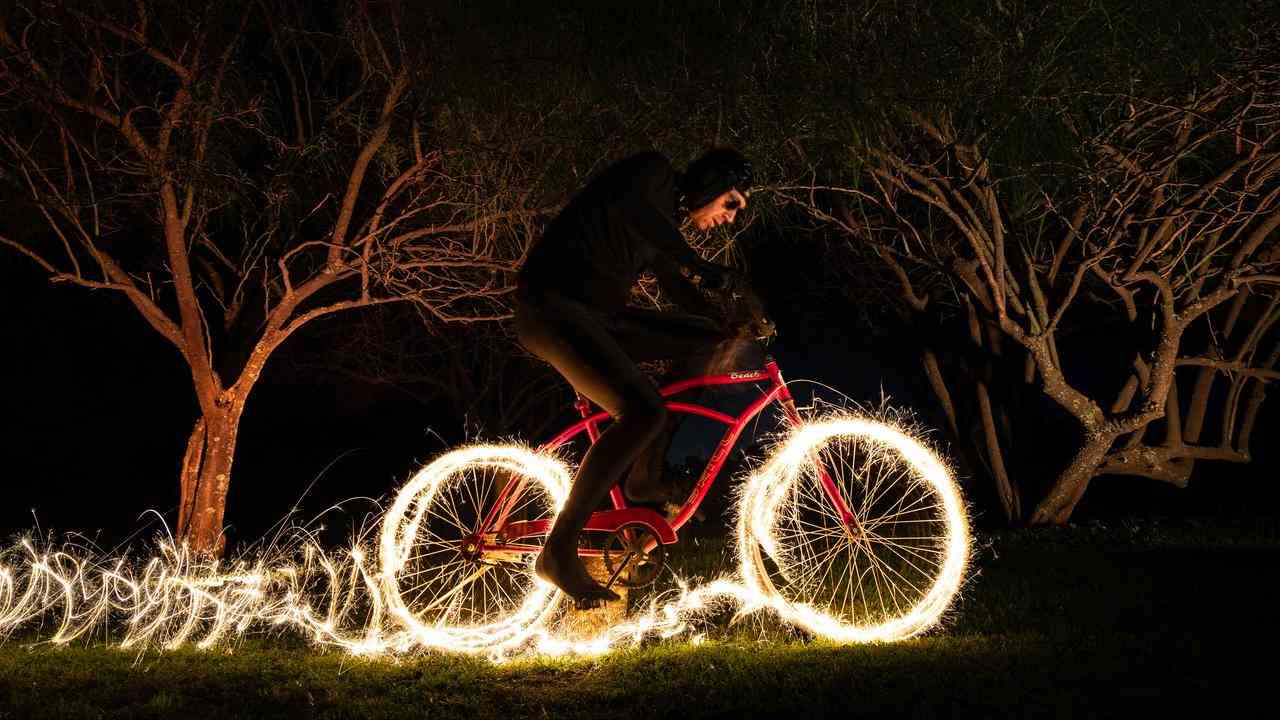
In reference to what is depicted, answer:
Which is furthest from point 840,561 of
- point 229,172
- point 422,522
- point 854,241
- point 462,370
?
point 462,370

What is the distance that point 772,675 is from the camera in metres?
4.60

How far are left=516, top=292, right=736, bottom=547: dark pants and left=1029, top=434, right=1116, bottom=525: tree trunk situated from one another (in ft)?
32.2

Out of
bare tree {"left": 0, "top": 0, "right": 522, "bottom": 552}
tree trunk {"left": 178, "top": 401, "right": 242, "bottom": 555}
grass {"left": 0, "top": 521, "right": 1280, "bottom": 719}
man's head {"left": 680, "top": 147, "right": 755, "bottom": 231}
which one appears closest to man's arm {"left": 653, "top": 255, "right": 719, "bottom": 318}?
man's head {"left": 680, "top": 147, "right": 755, "bottom": 231}

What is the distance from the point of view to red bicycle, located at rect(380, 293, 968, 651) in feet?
16.8

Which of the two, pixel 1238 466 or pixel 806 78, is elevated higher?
pixel 806 78

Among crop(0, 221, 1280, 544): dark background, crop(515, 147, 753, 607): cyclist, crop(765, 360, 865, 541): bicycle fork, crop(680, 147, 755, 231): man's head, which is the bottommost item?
crop(0, 221, 1280, 544): dark background

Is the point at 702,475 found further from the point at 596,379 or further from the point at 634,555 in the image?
the point at 596,379

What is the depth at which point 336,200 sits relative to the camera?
12.7 metres

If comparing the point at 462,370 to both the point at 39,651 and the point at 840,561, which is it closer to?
the point at 840,561

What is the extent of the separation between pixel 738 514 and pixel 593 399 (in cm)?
87

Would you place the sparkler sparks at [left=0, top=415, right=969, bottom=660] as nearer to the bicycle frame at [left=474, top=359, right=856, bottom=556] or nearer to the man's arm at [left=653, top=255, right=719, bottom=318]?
the bicycle frame at [left=474, top=359, right=856, bottom=556]

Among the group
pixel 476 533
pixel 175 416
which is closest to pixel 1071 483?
pixel 476 533

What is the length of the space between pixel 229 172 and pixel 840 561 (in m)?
6.84

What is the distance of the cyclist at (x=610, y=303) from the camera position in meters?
4.87
